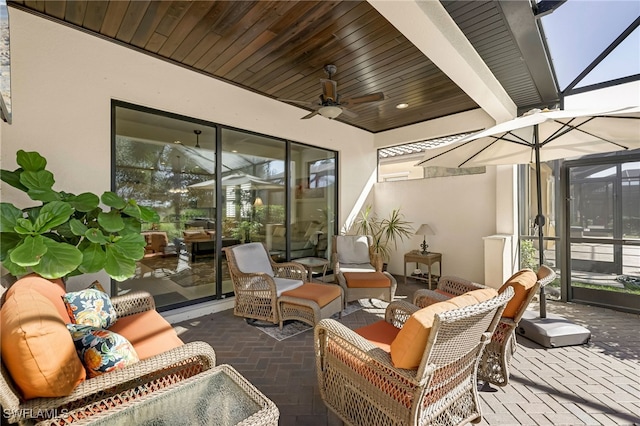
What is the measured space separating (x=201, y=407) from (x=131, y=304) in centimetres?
189

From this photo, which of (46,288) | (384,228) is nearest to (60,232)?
(46,288)

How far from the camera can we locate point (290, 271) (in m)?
4.14

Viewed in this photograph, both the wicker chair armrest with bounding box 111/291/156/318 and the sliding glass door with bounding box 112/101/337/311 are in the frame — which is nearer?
the wicker chair armrest with bounding box 111/291/156/318

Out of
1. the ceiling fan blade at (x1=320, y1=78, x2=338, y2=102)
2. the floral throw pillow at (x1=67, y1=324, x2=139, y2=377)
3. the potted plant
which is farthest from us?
the potted plant

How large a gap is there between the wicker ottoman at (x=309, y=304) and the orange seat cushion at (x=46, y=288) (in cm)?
199

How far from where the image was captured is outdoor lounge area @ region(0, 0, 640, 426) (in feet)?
5.05

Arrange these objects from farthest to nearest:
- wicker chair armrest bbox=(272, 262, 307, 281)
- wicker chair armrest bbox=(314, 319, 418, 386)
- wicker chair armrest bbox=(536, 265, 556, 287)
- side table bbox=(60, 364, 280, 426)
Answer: wicker chair armrest bbox=(272, 262, 307, 281) → wicker chair armrest bbox=(536, 265, 556, 287) → wicker chair armrest bbox=(314, 319, 418, 386) → side table bbox=(60, 364, 280, 426)

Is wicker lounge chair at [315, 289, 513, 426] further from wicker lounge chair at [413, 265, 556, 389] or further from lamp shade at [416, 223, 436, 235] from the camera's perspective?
lamp shade at [416, 223, 436, 235]

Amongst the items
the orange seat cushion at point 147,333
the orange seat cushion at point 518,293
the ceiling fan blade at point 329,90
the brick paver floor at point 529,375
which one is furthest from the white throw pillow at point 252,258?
→ the orange seat cushion at point 518,293

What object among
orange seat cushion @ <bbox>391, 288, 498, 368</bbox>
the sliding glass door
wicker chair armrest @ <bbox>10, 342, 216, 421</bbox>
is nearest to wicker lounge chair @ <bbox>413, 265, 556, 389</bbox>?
orange seat cushion @ <bbox>391, 288, 498, 368</bbox>

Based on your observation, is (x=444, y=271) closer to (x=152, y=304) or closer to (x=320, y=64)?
(x=320, y=64)

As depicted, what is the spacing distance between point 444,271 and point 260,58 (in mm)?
4958

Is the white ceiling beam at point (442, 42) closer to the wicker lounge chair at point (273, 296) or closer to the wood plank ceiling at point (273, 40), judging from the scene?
the wood plank ceiling at point (273, 40)

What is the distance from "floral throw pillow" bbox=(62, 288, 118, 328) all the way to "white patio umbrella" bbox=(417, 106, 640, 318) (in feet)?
12.7
